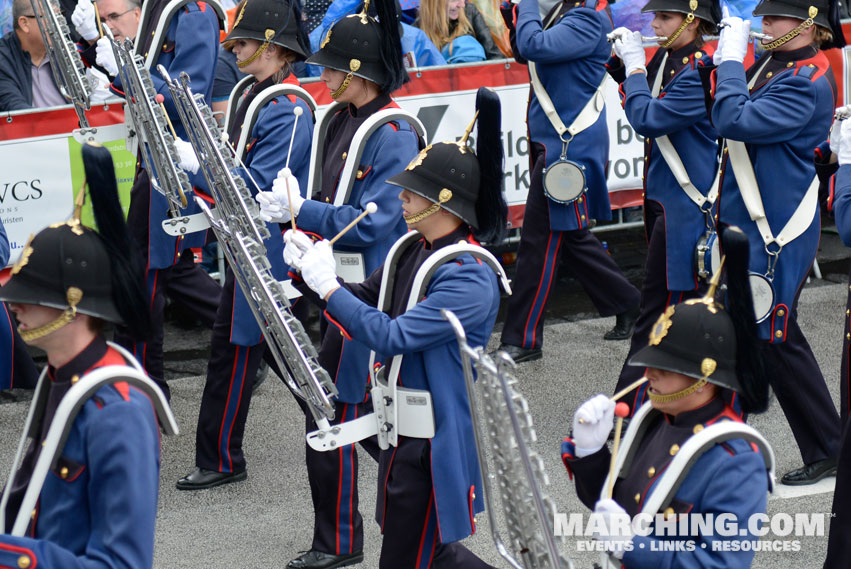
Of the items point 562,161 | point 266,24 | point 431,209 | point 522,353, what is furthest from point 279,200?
point 522,353


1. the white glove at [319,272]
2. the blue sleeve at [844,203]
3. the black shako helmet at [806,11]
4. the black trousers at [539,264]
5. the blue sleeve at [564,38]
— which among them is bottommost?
the black trousers at [539,264]

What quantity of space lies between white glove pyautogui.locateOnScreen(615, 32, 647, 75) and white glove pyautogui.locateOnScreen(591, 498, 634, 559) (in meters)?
3.16

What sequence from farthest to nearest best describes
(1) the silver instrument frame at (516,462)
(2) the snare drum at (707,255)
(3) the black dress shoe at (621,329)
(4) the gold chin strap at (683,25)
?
1. (3) the black dress shoe at (621,329)
2. (4) the gold chin strap at (683,25)
3. (2) the snare drum at (707,255)
4. (1) the silver instrument frame at (516,462)

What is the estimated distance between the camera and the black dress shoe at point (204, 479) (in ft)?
18.9

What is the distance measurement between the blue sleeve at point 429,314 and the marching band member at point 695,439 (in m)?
0.75

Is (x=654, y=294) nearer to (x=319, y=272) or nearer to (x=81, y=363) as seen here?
(x=319, y=272)

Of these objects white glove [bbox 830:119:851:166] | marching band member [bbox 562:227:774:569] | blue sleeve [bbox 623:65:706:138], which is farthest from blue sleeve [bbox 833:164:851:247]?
marching band member [bbox 562:227:774:569]

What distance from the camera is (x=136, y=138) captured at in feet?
20.0

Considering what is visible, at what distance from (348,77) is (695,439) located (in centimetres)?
244

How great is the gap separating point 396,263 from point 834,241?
585 cm

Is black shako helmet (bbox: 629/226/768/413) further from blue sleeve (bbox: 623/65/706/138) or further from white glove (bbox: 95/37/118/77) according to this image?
white glove (bbox: 95/37/118/77)

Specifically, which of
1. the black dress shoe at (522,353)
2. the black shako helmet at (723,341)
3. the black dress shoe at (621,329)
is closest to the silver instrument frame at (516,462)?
the black shako helmet at (723,341)

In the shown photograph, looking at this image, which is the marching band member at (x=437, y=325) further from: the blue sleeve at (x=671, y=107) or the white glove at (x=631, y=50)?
the white glove at (x=631, y=50)

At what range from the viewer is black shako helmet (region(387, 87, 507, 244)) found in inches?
163
